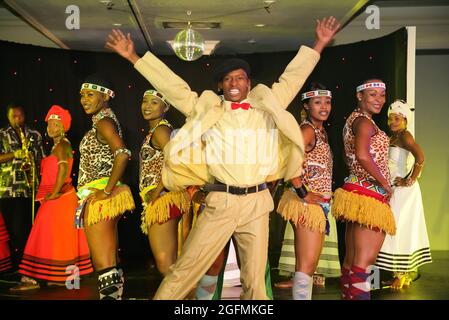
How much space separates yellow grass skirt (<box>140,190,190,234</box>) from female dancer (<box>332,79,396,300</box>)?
3.45 feet

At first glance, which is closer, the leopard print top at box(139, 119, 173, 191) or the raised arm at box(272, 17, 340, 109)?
the raised arm at box(272, 17, 340, 109)

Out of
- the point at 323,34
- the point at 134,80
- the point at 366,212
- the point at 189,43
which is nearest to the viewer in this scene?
the point at 323,34

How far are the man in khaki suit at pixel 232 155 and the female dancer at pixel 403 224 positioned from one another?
1614 millimetres

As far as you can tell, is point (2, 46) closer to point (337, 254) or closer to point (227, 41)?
point (227, 41)

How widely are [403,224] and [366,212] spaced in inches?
46.1

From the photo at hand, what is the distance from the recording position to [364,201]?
16.6 ft

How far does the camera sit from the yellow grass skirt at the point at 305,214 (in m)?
4.95

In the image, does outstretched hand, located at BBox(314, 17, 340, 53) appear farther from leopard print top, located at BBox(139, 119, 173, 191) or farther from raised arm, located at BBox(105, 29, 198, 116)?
leopard print top, located at BBox(139, 119, 173, 191)

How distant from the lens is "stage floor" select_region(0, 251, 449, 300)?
5.71 m

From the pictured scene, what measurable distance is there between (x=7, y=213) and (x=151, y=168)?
1880 millimetres
